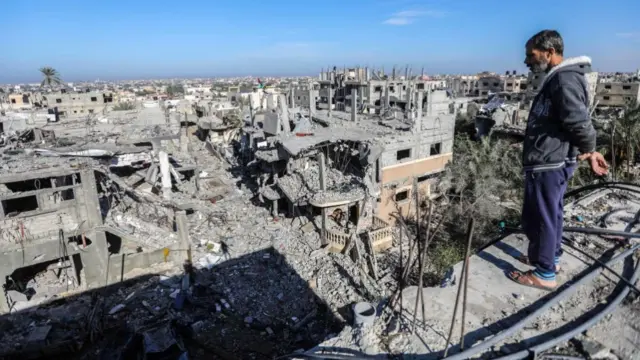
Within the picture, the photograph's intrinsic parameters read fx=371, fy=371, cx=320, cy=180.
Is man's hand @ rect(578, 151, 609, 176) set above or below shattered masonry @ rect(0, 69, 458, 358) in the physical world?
above

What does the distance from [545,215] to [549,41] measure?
50.0 inches

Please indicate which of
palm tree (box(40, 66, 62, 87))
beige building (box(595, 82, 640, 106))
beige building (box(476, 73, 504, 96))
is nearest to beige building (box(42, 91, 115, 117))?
palm tree (box(40, 66, 62, 87))

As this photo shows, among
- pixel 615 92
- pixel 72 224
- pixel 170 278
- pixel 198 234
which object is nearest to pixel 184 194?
pixel 198 234

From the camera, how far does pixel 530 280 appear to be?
2725mm

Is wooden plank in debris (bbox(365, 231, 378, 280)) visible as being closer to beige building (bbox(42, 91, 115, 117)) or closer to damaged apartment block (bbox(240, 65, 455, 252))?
damaged apartment block (bbox(240, 65, 455, 252))

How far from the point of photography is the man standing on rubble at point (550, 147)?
8.41 ft

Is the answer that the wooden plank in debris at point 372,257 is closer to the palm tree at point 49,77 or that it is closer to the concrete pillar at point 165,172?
the concrete pillar at point 165,172

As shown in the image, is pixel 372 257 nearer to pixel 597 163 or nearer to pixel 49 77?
pixel 597 163


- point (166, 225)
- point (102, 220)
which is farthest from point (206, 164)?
point (102, 220)

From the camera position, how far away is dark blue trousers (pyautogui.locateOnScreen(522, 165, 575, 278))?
A: 8.80ft

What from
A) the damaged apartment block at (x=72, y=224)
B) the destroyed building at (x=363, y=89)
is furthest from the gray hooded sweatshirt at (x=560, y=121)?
the destroyed building at (x=363, y=89)

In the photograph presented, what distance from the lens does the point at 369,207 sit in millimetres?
16562

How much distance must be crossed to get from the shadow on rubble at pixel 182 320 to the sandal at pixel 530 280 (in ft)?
26.4

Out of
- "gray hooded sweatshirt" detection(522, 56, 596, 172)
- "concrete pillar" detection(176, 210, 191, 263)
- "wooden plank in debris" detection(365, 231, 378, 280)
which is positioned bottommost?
"wooden plank in debris" detection(365, 231, 378, 280)
